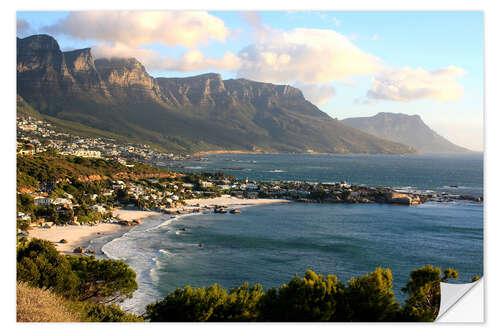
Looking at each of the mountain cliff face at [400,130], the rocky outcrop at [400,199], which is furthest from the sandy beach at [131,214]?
the mountain cliff face at [400,130]

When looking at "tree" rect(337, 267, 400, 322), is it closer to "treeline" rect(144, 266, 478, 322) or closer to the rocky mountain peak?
"treeline" rect(144, 266, 478, 322)

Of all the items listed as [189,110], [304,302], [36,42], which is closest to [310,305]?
[304,302]

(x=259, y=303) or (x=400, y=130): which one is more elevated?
(x=400, y=130)

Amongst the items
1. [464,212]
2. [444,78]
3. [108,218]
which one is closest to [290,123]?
[464,212]

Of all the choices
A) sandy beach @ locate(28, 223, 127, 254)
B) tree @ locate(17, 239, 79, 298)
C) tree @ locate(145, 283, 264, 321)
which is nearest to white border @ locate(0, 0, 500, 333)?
tree @ locate(145, 283, 264, 321)

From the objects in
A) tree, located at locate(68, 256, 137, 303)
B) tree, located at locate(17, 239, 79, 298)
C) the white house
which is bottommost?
tree, located at locate(68, 256, 137, 303)
